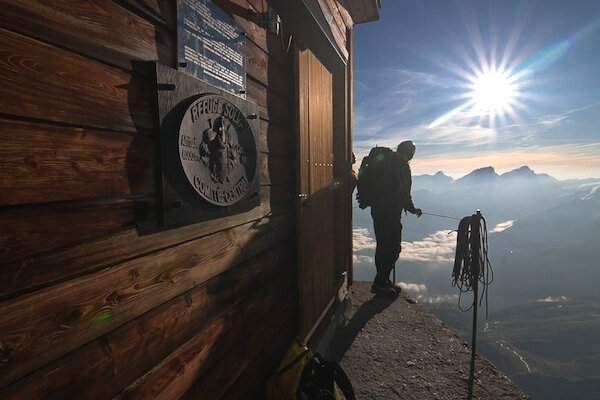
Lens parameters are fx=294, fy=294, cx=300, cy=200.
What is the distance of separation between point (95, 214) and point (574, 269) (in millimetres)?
249260

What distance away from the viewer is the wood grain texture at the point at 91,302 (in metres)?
0.91

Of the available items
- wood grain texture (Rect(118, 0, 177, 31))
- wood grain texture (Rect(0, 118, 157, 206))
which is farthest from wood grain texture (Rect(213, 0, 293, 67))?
wood grain texture (Rect(0, 118, 157, 206))

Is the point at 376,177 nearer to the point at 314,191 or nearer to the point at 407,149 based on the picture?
the point at 407,149

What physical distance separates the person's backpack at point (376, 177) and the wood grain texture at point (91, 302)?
3866mm

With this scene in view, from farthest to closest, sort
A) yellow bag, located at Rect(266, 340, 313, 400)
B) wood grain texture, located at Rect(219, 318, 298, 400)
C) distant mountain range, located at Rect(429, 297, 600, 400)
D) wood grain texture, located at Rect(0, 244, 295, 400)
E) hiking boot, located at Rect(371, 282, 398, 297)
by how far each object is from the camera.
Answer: distant mountain range, located at Rect(429, 297, 600, 400)
hiking boot, located at Rect(371, 282, 398, 297)
yellow bag, located at Rect(266, 340, 313, 400)
wood grain texture, located at Rect(219, 318, 298, 400)
wood grain texture, located at Rect(0, 244, 295, 400)

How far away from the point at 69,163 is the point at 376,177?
479 centimetres

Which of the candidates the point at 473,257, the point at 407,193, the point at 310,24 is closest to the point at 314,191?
the point at 310,24

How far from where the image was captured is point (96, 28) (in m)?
1.15

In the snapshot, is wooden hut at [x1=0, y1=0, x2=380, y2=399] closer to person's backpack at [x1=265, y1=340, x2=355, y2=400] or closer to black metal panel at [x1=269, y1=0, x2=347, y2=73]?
black metal panel at [x1=269, y1=0, x2=347, y2=73]

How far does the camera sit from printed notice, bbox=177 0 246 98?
5.09 ft

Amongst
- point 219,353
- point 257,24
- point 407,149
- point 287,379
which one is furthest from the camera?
point 407,149

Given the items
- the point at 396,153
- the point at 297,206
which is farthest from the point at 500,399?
the point at 396,153

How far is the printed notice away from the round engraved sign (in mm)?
177

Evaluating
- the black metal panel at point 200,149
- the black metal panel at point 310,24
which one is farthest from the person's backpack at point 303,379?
the black metal panel at point 310,24
